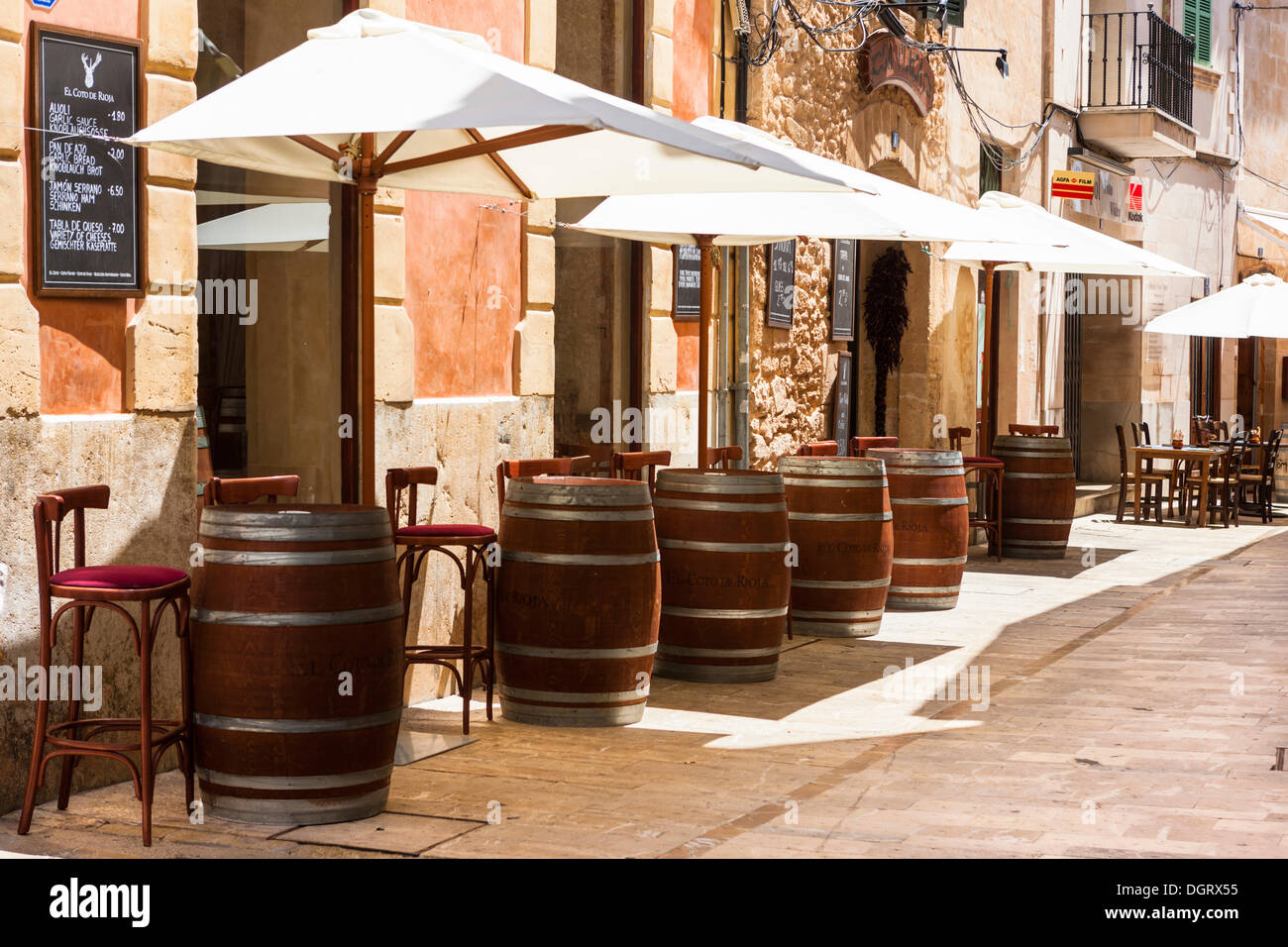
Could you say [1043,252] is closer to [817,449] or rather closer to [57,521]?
[817,449]

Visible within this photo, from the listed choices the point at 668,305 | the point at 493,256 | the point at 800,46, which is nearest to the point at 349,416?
the point at 493,256

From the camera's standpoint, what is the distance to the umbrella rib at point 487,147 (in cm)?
559

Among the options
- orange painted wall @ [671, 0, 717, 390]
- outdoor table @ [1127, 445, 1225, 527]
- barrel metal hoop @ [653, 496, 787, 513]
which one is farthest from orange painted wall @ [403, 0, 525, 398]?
outdoor table @ [1127, 445, 1225, 527]

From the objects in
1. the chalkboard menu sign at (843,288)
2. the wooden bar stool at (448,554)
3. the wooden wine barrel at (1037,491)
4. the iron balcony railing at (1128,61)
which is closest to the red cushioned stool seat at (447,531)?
the wooden bar stool at (448,554)

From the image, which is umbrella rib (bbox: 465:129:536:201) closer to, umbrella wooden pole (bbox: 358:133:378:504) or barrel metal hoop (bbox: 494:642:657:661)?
umbrella wooden pole (bbox: 358:133:378:504)

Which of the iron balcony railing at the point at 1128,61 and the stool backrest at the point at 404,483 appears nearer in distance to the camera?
the stool backrest at the point at 404,483

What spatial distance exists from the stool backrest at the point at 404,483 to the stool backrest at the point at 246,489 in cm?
53

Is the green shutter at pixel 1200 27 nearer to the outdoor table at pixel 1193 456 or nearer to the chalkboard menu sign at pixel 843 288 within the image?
the outdoor table at pixel 1193 456

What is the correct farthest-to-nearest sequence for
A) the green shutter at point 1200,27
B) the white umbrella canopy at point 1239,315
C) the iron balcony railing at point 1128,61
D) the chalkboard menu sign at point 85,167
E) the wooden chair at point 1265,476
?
the green shutter at point 1200,27
the iron balcony railing at point 1128,61
the wooden chair at point 1265,476
the white umbrella canopy at point 1239,315
the chalkboard menu sign at point 85,167

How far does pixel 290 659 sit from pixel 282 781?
14.8 inches

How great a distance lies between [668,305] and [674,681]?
2972 millimetres

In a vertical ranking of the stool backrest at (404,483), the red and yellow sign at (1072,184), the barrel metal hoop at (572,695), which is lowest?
the barrel metal hoop at (572,695)

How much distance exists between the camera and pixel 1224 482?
16094mm

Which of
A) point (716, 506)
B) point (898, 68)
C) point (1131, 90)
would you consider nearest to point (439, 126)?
point (716, 506)
